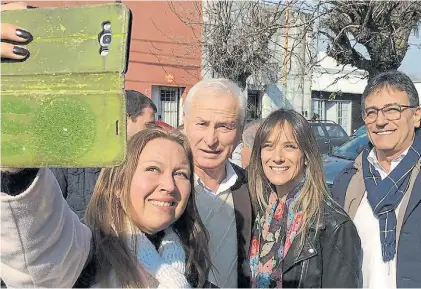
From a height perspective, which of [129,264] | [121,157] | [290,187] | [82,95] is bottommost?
[129,264]

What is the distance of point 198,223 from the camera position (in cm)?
181

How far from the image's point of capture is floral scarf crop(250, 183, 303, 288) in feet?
6.95

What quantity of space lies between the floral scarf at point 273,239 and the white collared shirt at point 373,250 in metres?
0.51

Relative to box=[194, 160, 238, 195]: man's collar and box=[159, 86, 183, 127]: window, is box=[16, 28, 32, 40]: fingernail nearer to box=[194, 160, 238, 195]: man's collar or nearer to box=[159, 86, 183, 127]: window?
box=[194, 160, 238, 195]: man's collar

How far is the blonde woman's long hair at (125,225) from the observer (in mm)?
1412

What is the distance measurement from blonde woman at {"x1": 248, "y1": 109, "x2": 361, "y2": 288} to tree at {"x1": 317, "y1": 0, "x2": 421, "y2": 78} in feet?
20.9

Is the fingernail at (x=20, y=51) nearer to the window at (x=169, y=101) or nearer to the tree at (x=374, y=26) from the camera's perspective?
the tree at (x=374, y=26)

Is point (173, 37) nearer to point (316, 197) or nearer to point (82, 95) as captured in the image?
point (316, 197)

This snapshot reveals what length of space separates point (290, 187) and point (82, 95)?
56.7 inches

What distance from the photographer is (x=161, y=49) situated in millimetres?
15289

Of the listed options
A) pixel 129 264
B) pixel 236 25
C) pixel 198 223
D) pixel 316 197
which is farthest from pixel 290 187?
pixel 236 25

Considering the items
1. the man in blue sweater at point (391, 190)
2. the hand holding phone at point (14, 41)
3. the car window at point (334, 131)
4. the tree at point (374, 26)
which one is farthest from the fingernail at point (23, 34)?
the car window at point (334, 131)

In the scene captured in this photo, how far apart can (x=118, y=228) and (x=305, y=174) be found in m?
1.03

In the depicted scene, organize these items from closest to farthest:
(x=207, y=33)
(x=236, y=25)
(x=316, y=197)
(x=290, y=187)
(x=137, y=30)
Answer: (x=316, y=197), (x=290, y=187), (x=236, y=25), (x=207, y=33), (x=137, y=30)
